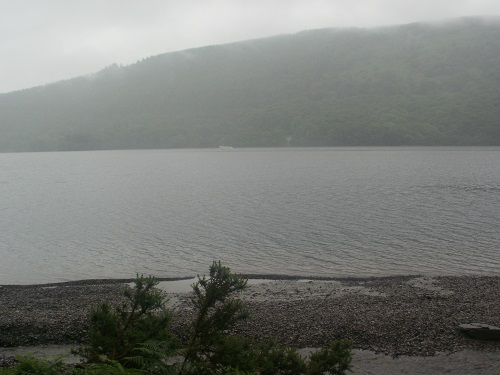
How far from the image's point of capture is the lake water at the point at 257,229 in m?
27.7

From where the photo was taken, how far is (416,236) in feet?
114

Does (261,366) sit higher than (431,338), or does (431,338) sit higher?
(261,366)

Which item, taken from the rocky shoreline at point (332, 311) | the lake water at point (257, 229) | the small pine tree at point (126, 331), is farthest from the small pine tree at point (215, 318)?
the lake water at point (257, 229)

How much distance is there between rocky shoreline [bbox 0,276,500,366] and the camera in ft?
49.1

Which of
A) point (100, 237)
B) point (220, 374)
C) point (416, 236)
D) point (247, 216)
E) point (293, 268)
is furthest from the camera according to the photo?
point (247, 216)

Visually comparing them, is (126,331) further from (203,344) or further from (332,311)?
(332,311)

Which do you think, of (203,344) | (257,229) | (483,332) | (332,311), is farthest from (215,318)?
(257,229)

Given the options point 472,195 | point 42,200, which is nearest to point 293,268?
point 472,195

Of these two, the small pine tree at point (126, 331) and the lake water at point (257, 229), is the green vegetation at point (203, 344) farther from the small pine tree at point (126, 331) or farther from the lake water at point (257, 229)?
the lake water at point (257, 229)

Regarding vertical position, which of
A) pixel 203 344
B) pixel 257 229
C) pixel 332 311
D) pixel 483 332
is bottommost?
pixel 332 311

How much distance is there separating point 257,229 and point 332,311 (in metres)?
21.1

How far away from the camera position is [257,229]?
38.5m

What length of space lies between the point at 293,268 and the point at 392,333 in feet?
38.6

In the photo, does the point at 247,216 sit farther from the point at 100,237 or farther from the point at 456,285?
the point at 456,285
